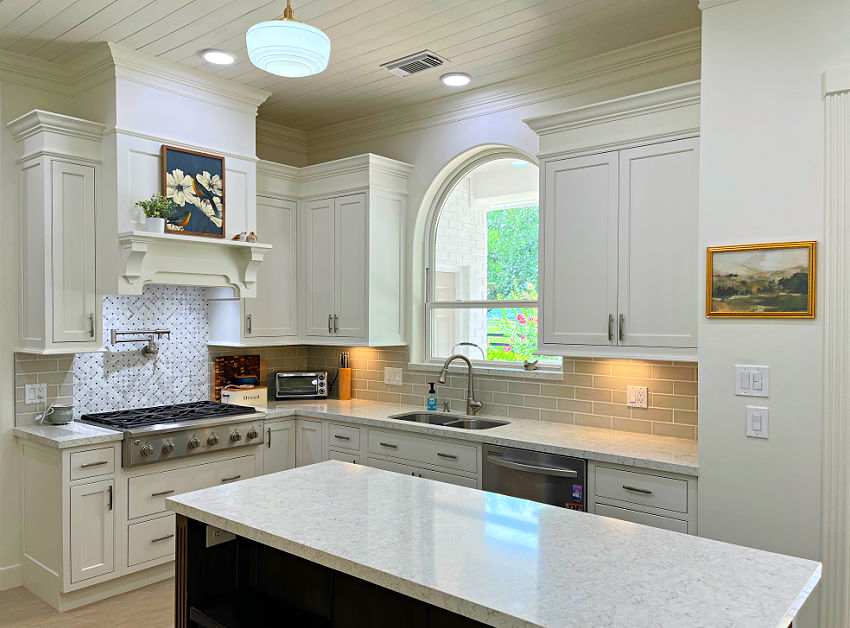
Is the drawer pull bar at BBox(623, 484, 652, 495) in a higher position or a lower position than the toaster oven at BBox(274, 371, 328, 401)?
lower

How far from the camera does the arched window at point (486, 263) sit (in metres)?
4.11

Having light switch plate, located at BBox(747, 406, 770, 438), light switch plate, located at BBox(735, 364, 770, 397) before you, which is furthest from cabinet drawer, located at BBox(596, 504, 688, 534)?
light switch plate, located at BBox(735, 364, 770, 397)

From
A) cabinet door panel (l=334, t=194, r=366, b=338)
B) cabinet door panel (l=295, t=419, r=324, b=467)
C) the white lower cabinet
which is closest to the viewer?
the white lower cabinet

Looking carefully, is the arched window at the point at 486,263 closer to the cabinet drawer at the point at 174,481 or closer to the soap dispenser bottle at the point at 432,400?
the soap dispenser bottle at the point at 432,400

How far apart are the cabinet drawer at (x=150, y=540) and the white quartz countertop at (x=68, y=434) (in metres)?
0.54

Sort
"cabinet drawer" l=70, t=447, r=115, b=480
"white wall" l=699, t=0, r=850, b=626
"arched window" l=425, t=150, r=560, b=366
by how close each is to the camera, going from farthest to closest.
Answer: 1. "arched window" l=425, t=150, r=560, b=366
2. "cabinet drawer" l=70, t=447, r=115, b=480
3. "white wall" l=699, t=0, r=850, b=626

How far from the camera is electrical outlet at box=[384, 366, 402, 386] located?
15.1ft

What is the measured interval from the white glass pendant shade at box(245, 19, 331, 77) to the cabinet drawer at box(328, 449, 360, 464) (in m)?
2.52

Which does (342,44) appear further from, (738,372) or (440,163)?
(738,372)

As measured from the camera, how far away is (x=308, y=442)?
14.1ft

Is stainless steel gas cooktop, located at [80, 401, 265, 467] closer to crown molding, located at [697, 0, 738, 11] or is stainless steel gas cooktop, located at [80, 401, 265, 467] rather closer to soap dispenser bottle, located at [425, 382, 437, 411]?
soap dispenser bottle, located at [425, 382, 437, 411]

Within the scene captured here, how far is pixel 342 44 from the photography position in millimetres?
3471

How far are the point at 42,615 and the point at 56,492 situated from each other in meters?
0.63

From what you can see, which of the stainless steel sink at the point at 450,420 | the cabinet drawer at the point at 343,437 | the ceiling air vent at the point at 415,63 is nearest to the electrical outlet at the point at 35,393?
the cabinet drawer at the point at 343,437
